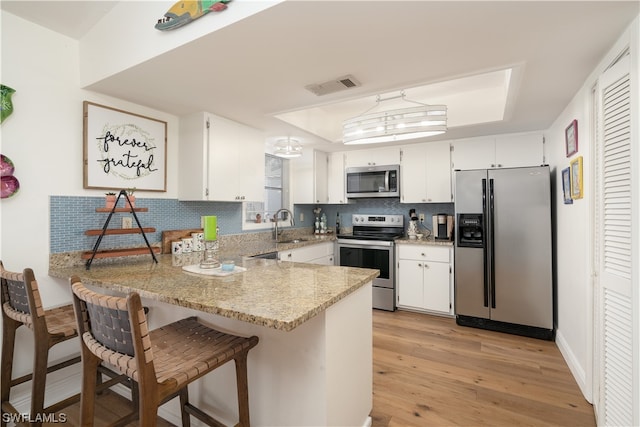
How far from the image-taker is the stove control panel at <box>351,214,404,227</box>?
429 cm

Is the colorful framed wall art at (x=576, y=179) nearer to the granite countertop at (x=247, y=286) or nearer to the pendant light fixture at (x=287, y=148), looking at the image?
the granite countertop at (x=247, y=286)

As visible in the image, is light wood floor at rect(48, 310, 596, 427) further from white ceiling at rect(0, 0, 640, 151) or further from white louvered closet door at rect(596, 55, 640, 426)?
white ceiling at rect(0, 0, 640, 151)

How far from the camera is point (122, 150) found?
237 centimetres

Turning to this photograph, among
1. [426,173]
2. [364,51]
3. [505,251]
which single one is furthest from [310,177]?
[364,51]

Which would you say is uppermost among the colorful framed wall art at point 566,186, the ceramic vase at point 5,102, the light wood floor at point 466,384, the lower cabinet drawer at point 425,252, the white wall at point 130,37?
the white wall at point 130,37

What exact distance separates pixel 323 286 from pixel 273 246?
6.06ft

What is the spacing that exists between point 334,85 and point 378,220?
2671 millimetres

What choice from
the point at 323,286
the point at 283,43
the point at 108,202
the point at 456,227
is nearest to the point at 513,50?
the point at 283,43

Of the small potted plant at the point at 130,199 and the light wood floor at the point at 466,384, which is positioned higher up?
the small potted plant at the point at 130,199

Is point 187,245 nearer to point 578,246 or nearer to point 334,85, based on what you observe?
point 334,85

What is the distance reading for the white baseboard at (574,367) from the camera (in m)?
2.00

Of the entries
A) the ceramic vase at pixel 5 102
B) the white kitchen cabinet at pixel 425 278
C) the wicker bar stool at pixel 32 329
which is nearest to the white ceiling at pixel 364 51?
the ceramic vase at pixel 5 102

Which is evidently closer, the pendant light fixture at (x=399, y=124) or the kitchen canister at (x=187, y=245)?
the pendant light fixture at (x=399, y=124)

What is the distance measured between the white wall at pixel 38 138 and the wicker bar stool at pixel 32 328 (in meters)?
0.33
